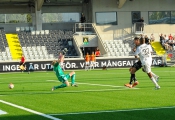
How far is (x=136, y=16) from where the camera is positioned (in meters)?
57.2

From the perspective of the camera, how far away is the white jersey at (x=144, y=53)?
17891 mm

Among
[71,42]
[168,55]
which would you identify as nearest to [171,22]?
[168,55]

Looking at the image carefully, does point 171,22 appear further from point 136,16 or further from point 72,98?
point 72,98

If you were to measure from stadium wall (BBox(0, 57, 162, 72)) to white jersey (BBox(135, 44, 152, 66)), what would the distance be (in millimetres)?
27244

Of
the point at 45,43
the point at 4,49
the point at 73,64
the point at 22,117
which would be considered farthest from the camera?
the point at 45,43

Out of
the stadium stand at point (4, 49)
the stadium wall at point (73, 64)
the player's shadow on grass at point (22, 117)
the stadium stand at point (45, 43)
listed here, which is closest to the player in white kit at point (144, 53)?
the player's shadow on grass at point (22, 117)

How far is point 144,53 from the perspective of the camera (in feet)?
59.1

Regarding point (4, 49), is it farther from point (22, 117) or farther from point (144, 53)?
point (22, 117)

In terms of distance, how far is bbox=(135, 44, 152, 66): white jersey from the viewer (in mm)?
17891

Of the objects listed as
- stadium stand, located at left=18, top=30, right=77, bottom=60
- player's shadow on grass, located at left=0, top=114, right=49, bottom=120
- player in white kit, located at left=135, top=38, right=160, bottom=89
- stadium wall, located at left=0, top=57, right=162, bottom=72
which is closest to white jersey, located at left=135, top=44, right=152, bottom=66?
player in white kit, located at left=135, top=38, right=160, bottom=89

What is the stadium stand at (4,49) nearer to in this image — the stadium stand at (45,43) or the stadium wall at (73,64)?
the stadium stand at (45,43)

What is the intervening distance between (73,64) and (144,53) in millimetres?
28234

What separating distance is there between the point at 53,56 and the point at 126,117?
39471 millimetres

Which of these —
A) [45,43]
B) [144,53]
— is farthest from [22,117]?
[45,43]
